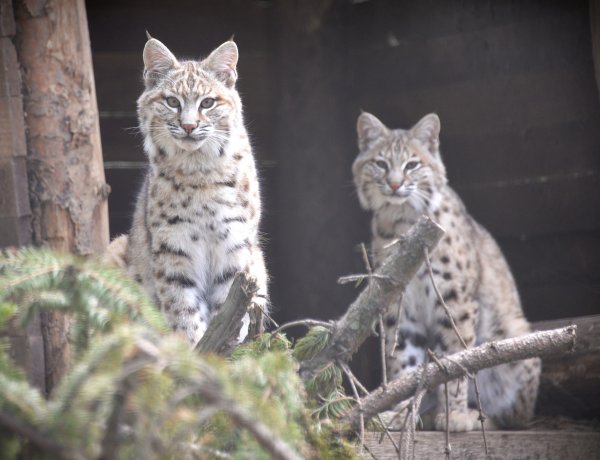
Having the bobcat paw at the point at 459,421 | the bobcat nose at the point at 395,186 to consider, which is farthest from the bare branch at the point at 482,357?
the bobcat nose at the point at 395,186

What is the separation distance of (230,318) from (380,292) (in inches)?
21.4

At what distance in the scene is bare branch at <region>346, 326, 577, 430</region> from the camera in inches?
143

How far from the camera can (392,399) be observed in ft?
11.8

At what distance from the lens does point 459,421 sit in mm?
5465

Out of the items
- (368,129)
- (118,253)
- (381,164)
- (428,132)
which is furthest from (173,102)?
(428,132)

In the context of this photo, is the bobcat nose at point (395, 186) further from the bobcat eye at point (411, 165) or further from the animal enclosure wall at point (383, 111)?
the animal enclosure wall at point (383, 111)

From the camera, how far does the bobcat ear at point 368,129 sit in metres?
6.67

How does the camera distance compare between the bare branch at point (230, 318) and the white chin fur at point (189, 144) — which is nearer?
the bare branch at point (230, 318)

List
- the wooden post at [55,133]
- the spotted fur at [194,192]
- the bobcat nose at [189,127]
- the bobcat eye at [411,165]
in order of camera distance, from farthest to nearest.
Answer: the bobcat eye at [411,165] < the wooden post at [55,133] < the spotted fur at [194,192] < the bobcat nose at [189,127]

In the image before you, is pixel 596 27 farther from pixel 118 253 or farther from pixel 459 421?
pixel 118 253

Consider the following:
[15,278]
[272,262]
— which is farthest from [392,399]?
[272,262]

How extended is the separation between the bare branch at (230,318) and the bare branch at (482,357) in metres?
0.67

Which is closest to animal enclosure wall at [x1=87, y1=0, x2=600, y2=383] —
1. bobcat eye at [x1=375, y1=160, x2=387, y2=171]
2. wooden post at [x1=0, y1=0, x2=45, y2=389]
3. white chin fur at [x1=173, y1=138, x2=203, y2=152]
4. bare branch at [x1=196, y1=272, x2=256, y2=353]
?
bobcat eye at [x1=375, y1=160, x2=387, y2=171]

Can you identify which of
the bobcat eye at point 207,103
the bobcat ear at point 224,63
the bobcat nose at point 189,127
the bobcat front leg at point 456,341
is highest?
the bobcat ear at point 224,63
